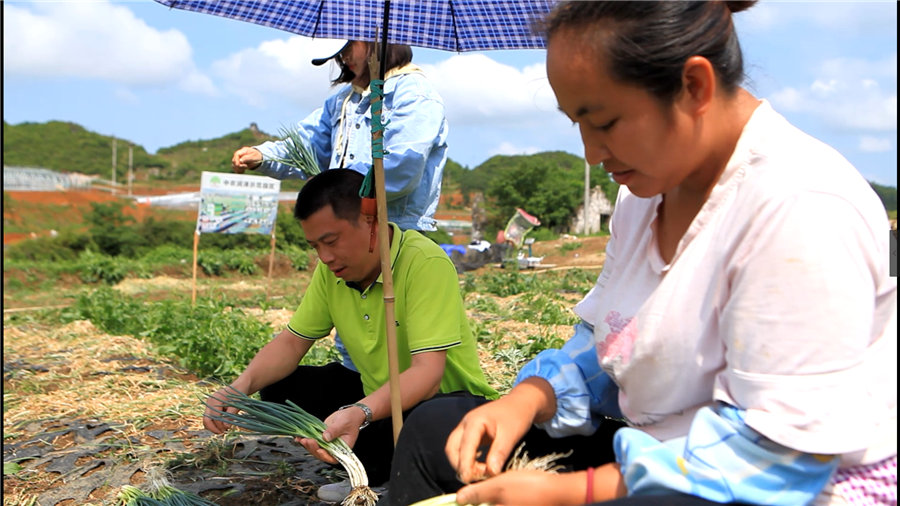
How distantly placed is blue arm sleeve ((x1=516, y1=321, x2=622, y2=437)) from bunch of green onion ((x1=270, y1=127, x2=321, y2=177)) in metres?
1.81

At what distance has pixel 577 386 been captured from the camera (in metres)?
1.47

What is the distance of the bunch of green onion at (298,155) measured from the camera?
3.08 meters

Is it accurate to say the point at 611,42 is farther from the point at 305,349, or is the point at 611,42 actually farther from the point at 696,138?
the point at 305,349

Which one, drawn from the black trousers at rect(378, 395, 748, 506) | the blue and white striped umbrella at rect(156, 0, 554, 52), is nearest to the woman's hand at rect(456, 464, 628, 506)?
the black trousers at rect(378, 395, 748, 506)

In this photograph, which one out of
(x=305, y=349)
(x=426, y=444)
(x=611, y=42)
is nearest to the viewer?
(x=611, y=42)

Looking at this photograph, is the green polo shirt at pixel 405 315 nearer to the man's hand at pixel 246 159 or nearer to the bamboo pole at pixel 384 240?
the bamboo pole at pixel 384 240

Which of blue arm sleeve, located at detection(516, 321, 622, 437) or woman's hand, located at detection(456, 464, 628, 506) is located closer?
woman's hand, located at detection(456, 464, 628, 506)

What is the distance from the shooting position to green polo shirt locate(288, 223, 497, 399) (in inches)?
91.0

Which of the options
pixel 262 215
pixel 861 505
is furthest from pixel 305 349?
pixel 262 215

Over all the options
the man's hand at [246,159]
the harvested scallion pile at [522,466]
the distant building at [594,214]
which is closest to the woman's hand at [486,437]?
the harvested scallion pile at [522,466]

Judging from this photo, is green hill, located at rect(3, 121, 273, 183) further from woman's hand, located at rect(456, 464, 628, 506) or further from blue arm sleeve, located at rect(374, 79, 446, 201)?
woman's hand, located at rect(456, 464, 628, 506)

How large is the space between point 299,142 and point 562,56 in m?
2.10

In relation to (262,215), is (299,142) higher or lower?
higher

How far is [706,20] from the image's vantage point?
115cm
